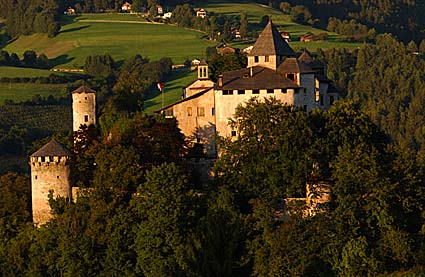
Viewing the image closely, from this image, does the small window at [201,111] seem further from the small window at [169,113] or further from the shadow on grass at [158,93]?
the shadow on grass at [158,93]

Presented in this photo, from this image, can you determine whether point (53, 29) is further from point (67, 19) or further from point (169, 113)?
point (169, 113)

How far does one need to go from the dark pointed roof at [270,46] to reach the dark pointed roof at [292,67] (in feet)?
4.46

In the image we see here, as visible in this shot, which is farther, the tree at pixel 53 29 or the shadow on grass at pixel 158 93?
the tree at pixel 53 29

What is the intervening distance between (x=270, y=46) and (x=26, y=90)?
5032cm

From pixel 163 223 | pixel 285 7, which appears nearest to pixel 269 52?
pixel 163 223

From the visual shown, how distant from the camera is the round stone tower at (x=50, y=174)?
5434 cm

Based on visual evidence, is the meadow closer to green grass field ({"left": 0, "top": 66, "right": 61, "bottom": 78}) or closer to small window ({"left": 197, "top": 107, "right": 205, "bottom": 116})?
green grass field ({"left": 0, "top": 66, "right": 61, "bottom": 78})

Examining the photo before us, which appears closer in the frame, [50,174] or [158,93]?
[50,174]

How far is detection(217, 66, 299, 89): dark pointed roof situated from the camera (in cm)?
5488

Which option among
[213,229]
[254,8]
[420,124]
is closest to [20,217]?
[213,229]

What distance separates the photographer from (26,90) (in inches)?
4126

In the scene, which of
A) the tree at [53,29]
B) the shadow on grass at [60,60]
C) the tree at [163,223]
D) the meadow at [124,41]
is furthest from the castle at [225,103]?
the tree at [53,29]

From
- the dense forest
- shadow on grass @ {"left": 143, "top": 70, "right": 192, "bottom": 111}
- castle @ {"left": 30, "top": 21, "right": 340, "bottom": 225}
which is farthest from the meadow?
the dense forest

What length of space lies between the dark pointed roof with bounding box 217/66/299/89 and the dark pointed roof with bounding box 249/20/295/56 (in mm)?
1136
